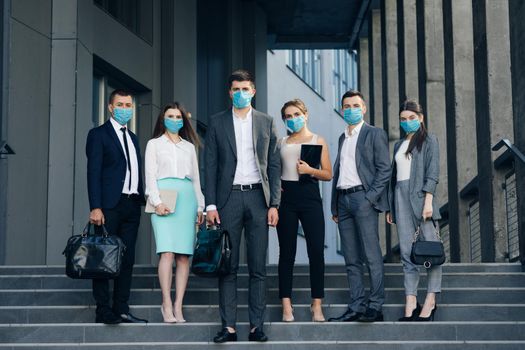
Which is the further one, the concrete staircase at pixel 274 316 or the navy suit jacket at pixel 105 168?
the navy suit jacket at pixel 105 168

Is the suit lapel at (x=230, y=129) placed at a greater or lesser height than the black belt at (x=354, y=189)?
greater

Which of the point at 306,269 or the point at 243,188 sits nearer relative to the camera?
the point at 243,188

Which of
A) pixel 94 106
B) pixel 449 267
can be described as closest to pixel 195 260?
pixel 449 267

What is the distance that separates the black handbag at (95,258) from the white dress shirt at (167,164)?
2.14 ft

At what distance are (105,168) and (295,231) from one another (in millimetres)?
1643

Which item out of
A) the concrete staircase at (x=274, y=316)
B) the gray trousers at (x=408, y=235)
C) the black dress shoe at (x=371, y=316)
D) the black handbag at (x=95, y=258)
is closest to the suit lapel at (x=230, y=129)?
the black handbag at (x=95, y=258)

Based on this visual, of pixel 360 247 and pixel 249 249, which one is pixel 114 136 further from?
pixel 360 247

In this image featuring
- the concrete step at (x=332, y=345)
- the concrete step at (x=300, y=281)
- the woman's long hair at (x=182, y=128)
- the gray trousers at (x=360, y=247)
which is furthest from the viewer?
the concrete step at (x=300, y=281)

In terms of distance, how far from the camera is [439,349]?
8.82 metres

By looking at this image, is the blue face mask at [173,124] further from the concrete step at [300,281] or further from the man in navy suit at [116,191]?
the concrete step at [300,281]

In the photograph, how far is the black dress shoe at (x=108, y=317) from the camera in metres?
9.30

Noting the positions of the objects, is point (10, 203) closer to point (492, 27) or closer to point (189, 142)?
point (189, 142)

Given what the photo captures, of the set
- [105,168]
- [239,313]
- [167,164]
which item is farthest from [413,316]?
[105,168]

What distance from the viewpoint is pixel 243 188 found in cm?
924
